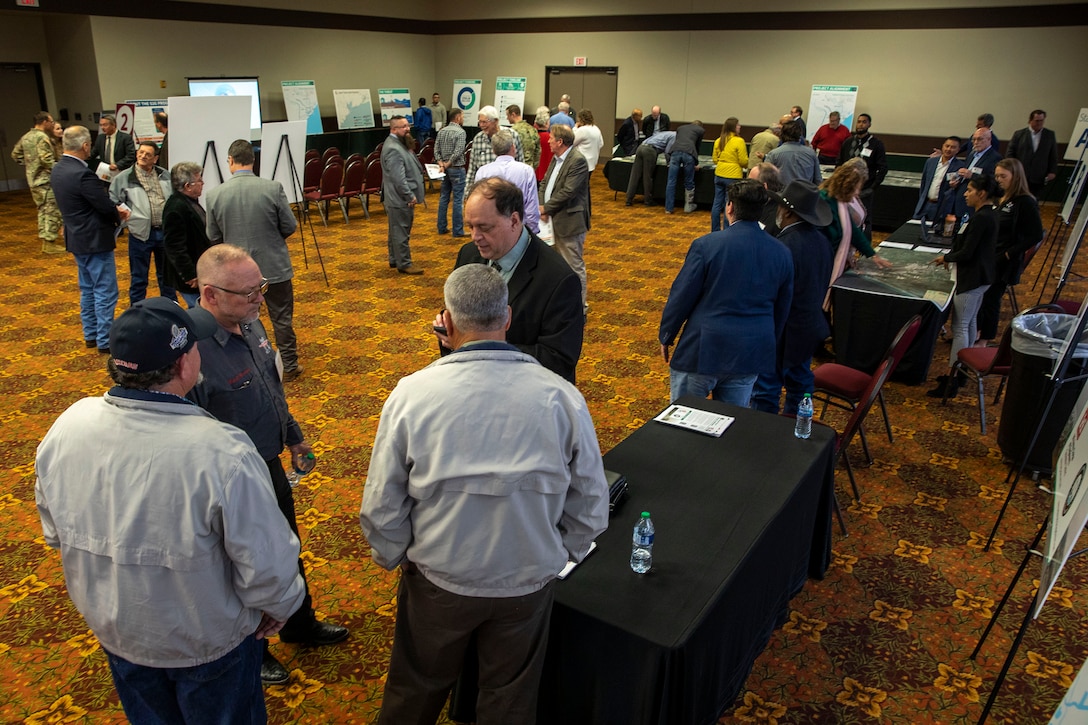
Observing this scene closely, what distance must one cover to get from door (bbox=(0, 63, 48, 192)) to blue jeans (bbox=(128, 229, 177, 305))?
354 inches

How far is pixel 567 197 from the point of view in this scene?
5887 millimetres

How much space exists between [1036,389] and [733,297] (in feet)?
6.71

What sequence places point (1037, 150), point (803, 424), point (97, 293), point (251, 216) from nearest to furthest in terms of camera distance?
point (803, 424), point (251, 216), point (97, 293), point (1037, 150)

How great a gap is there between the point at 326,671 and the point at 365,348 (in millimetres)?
3306

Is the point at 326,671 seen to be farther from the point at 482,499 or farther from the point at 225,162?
the point at 225,162

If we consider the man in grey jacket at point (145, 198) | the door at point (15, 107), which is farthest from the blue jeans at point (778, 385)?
the door at point (15, 107)

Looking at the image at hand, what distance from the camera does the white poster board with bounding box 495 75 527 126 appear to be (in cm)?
1714

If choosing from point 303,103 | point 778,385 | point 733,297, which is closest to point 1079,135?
point 778,385

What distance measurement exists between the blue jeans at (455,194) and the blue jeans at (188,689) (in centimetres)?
774

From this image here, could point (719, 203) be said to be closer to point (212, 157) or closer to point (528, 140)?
point (528, 140)

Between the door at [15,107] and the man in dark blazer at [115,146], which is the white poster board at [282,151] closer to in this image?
the man in dark blazer at [115,146]

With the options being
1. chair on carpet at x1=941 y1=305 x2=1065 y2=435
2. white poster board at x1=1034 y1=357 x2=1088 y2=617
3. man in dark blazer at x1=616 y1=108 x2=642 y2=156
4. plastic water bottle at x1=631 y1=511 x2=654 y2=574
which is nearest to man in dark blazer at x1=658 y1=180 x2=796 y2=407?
white poster board at x1=1034 y1=357 x2=1088 y2=617

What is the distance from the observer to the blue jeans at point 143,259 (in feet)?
17.8

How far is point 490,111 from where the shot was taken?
7547mm
